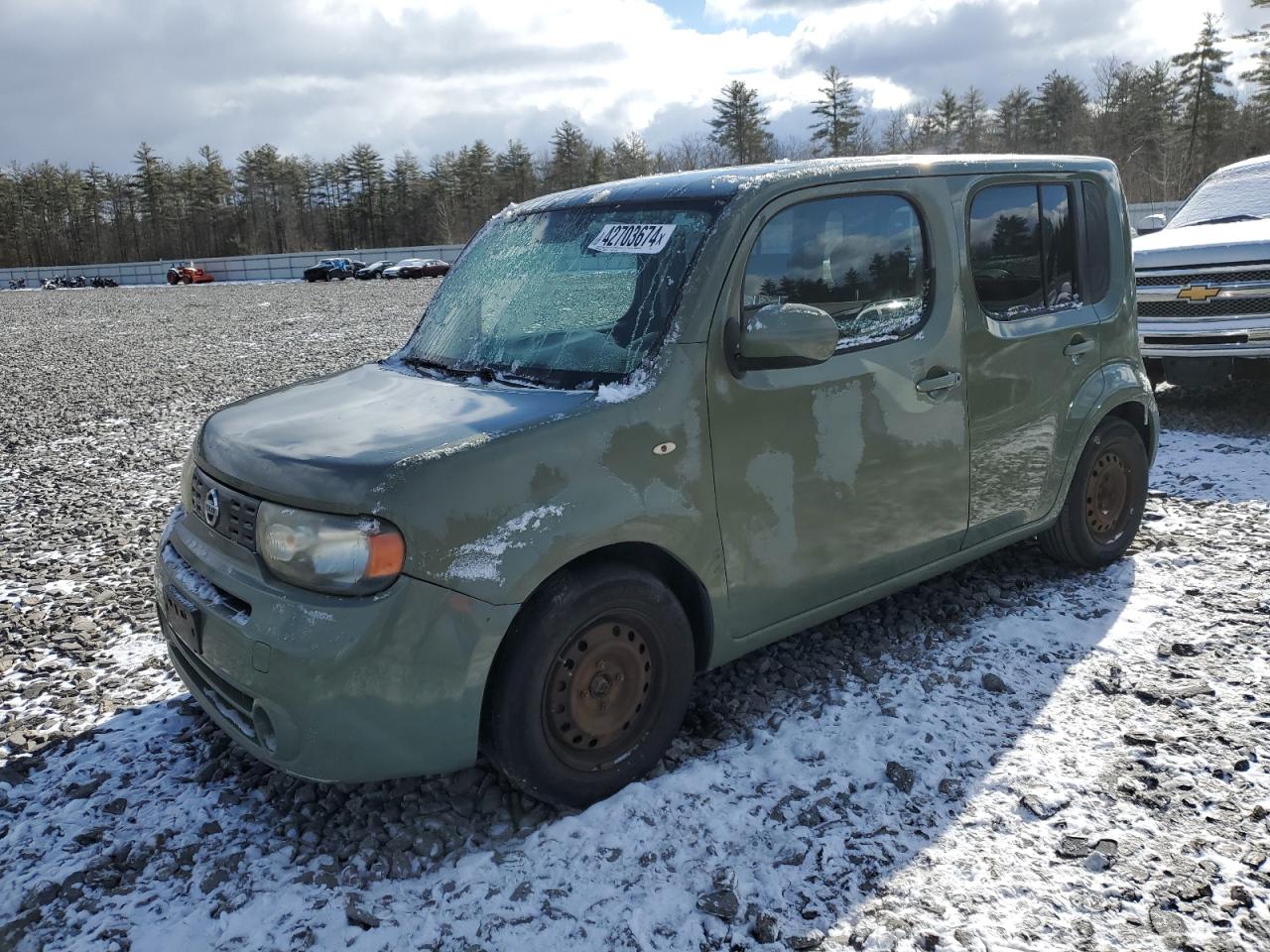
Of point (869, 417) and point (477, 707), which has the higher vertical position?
point (869, 417)

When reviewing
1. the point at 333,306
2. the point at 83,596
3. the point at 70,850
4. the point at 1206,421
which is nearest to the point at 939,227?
the point at 70,850

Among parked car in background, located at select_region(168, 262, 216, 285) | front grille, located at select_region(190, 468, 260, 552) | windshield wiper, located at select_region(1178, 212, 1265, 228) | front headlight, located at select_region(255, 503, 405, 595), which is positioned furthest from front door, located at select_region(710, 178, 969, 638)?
parked car in background, located at select_region(168, 262, 216, 285)

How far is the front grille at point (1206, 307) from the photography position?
23.3 feet

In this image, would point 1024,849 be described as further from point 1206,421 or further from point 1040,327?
point 1206,421

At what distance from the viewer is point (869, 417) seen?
3424mm

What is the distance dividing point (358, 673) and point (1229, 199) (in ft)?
30.8

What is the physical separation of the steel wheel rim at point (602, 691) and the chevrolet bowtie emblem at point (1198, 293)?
6467 mm

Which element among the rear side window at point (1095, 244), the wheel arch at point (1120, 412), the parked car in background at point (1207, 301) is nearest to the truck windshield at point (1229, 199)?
the parked car in background at point (1207, 301)

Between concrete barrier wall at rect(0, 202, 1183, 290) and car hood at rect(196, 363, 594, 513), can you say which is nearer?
car hood at rect(196, 363, 594, 513)

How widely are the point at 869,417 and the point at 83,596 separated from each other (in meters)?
4.13

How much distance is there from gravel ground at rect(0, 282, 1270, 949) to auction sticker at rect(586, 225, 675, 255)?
1.74 metres

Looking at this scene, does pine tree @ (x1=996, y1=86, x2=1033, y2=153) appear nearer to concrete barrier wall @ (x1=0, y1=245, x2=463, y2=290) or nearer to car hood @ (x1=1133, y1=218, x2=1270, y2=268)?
concrete barrier wall @ (x1=0, y1=245, x2=463, y2=290)

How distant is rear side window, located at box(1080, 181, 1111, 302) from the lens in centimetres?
439

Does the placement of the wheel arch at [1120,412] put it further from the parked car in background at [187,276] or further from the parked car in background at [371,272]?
the parked car in background at [187,276]
